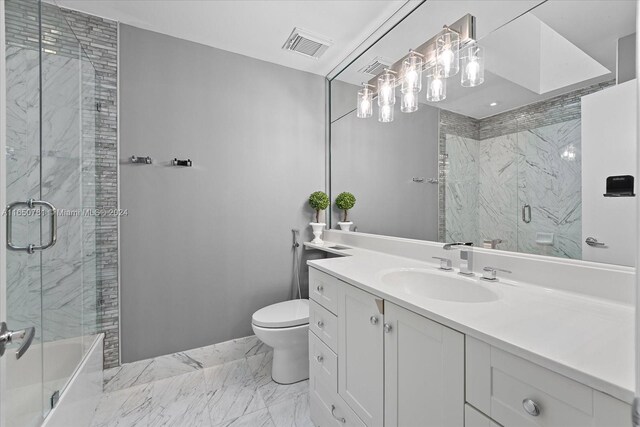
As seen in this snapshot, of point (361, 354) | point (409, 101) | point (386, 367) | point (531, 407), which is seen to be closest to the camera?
point (531, 407)

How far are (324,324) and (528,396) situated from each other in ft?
3.04

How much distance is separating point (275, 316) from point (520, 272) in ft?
4.71

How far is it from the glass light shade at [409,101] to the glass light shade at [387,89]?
0.09m

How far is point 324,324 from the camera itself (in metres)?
1.40

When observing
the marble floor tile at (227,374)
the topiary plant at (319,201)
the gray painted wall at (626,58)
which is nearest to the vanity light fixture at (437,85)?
the gray painted wall at (626,58)

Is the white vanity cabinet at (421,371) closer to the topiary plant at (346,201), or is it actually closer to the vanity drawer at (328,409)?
the vanity drawer at (328,409)

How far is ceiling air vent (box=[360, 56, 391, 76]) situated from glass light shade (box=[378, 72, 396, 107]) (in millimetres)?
143

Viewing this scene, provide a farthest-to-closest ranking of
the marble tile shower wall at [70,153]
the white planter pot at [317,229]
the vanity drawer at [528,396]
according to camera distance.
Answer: the white planter pot at [317,229], the marble tile shower wall at [70,153], the vanity drawer at [528,396]

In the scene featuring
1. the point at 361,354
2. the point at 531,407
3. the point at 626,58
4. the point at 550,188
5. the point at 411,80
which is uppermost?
the point at 411,80

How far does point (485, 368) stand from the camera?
676mm

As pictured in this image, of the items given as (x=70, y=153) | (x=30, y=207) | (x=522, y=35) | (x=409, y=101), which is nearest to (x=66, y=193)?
(x=70, y=153)

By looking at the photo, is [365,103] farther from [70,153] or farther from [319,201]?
[70,153]

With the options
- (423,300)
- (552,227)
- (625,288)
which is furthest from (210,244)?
(625,288)

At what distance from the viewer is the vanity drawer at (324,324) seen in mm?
1313
